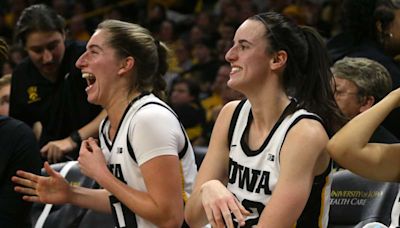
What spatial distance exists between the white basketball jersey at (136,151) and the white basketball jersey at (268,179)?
0.43 meters

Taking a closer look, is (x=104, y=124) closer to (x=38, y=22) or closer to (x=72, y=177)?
(x=72, y=177)

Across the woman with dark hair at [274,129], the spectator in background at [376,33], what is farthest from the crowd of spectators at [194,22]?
the woman with dark hair at [274,129]

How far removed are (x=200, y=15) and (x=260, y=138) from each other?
310 inches

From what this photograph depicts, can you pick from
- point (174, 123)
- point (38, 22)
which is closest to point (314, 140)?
point (174, 123)

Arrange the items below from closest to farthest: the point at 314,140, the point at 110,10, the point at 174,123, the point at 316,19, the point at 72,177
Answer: the point at 314,140 < the point at 174,123 < the point at 72,177 < the point at 316,19 < the point at 110,10

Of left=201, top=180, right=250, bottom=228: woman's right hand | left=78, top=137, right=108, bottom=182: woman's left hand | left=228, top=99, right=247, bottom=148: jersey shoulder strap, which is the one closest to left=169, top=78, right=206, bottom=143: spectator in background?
left=78, top=137, right=108, bottom=182: woman's left hand

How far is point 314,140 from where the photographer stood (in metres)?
3.23

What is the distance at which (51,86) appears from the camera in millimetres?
5582

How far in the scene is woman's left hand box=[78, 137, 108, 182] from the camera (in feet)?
12.0

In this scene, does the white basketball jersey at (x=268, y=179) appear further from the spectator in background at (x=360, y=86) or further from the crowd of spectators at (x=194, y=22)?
the crowd of spectators at (x=194, y=22)

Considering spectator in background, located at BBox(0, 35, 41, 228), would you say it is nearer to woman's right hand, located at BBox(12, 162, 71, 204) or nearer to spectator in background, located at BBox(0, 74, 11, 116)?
woman's right hand, located at BBox(12, 162, 71, 204)

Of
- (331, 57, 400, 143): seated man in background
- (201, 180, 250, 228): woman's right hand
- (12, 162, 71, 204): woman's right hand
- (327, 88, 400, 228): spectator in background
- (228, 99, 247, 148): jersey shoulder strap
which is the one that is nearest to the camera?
(201, 180, 250, 228): woman's right hand

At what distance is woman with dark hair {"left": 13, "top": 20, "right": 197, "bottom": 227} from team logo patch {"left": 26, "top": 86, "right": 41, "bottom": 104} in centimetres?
160

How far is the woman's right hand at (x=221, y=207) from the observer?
3066 millimetres
